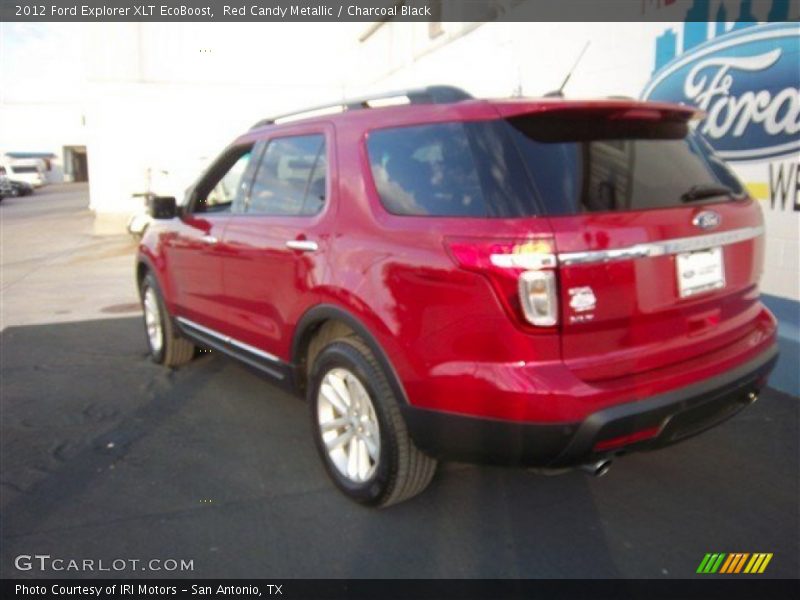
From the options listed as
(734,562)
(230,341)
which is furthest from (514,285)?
(230,341)

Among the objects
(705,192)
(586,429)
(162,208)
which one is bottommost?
(586,429)

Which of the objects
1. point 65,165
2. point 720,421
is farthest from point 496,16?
point 65,165

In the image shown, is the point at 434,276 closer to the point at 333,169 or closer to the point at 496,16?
the point at 333,169

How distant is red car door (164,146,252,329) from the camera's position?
4395 millimetres

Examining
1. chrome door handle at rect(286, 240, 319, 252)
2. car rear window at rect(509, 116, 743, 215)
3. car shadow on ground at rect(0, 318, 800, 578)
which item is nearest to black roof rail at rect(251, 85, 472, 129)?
car rear window at rect(509, 116, 743, 215)

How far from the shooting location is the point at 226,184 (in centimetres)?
486

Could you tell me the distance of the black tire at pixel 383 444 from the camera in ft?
9.87

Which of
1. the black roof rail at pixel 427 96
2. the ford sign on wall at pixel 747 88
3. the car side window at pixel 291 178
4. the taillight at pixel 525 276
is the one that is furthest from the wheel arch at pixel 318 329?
the ford sign on wall at pixel 747 88

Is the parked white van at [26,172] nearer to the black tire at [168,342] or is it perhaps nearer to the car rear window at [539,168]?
the black tire at [168,342]

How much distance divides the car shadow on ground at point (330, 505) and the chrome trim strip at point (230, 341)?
532mm

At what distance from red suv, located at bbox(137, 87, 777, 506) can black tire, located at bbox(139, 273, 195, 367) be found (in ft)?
6.95

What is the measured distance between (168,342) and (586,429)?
389 centimetres
